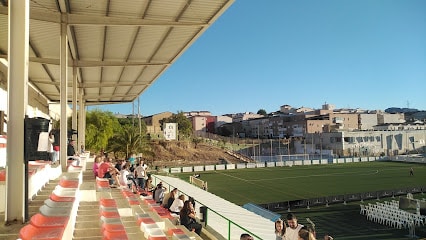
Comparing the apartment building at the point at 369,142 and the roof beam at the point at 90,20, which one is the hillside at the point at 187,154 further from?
the roof beam at the point at 90,20

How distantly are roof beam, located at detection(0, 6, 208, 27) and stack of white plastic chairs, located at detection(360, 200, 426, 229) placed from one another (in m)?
16.5

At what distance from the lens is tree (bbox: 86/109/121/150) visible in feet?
165

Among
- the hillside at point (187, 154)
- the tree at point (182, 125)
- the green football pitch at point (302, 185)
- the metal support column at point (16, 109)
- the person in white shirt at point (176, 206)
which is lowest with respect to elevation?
the green football pitch at point (302, 185)

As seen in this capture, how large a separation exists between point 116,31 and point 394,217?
63.0 ft

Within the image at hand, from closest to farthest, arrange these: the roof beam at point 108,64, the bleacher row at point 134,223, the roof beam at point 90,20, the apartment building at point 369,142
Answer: the bleacher row at point 134,223
the roof beam at point 90,20
the roof beam at point 108,64
the apartment building at point 369,142

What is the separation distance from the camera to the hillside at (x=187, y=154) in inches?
3669

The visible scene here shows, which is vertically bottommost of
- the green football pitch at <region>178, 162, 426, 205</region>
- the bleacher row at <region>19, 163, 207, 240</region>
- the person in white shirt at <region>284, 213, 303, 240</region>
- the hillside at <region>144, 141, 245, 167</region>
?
the green football pitch at <region>178, 162, 426, 205</region>

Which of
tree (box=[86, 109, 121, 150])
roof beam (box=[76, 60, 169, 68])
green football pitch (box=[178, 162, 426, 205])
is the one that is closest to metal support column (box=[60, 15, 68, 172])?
roof beam (box=[76, 60, 169, 68])

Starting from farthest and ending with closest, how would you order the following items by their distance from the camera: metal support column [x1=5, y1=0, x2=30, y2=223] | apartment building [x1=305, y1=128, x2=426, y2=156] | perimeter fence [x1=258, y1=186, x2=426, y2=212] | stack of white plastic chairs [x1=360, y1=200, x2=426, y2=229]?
apartment building [x1=305, y1=128, x2=426, y2=156], perimeter fence [x1=258, y1=186, x2=426, y2=212], stack of white plastic chairs [x1=360, y1=200, x2=426, y2=229], metal support column [x1=5, y1=0, x2=30, y2=223]

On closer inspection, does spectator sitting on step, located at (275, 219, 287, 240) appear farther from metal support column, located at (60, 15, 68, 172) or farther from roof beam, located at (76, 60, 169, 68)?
roof beam, located at (76, 60, 169, 68)

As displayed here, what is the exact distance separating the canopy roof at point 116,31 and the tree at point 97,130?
22654mm

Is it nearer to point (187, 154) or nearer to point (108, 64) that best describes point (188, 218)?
point (108, 64)

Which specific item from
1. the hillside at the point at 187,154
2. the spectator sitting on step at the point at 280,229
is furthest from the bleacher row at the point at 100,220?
the hillside at the point at 187,154

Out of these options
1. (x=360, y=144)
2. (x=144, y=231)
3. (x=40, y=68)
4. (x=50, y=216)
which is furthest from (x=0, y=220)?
(x=360, y=144)
